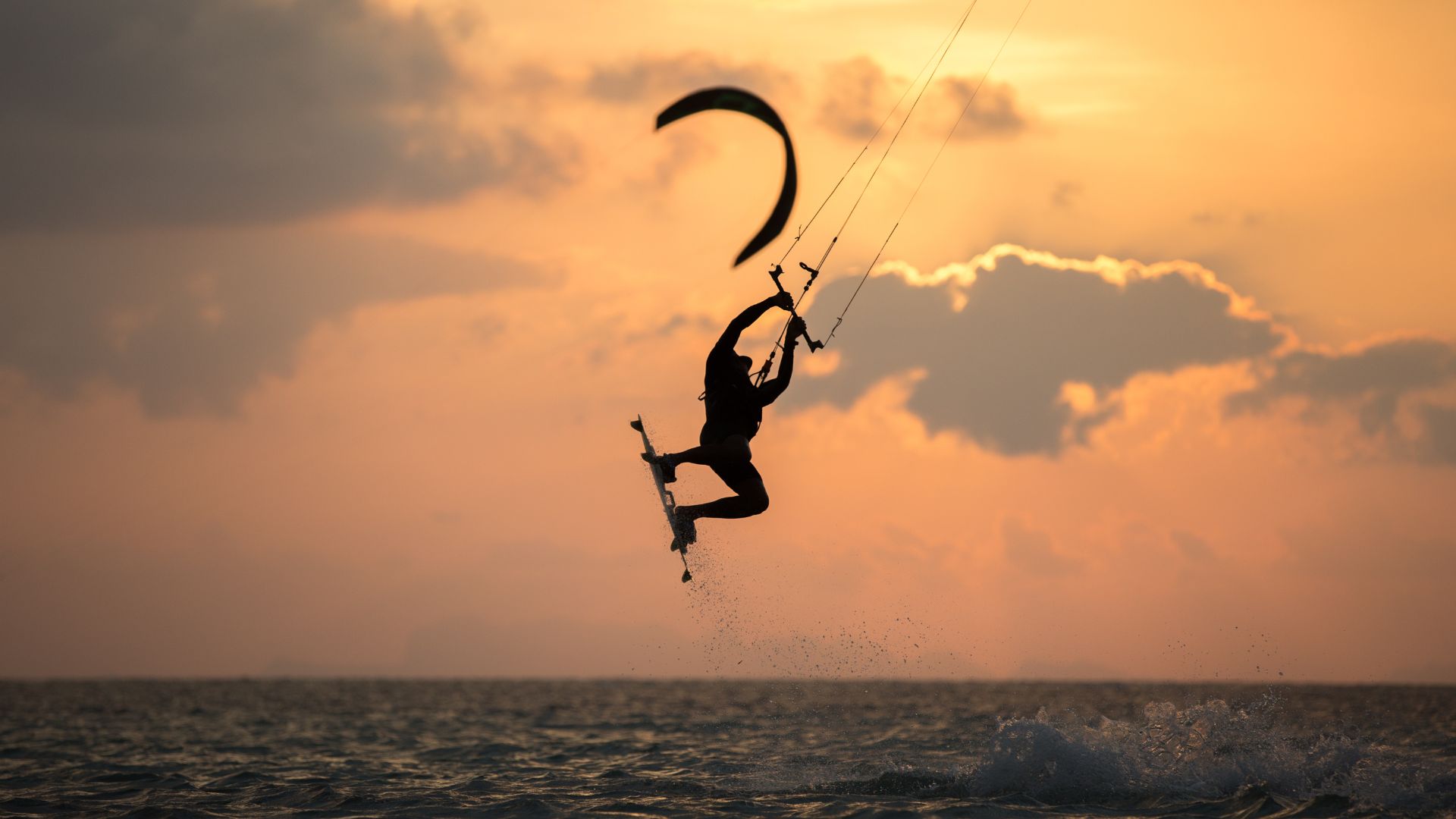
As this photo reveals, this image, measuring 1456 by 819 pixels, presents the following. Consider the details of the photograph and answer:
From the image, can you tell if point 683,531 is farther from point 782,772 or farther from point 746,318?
point 782,772

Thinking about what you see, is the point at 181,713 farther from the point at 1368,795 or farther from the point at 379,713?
the point at 1368,795

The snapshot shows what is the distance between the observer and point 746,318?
14812 mm

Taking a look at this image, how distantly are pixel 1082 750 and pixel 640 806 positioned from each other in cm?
629

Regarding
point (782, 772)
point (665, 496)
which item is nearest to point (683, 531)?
point (665, 496)

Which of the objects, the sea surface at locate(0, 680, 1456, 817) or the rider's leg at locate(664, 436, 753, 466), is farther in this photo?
the sea surface at locate(0, 680, 1456, 817)

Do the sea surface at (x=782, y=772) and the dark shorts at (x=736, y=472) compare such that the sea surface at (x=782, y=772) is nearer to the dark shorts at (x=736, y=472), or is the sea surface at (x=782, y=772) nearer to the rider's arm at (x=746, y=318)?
the dark shorts at (x=736, y=472)

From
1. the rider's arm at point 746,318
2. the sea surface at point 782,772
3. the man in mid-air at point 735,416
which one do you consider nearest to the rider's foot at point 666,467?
the man in mid-air at point 735,416

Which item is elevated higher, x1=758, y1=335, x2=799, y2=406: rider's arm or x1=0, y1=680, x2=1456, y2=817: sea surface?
x1=758, y1=335, x2=799, y2=406: rider's arm

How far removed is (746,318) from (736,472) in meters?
1.68

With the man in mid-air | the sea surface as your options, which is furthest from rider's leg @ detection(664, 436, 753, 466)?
the sea surface

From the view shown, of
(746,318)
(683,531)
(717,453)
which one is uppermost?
(746,318)

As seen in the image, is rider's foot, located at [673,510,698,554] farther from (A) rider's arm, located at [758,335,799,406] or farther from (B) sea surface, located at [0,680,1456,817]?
(B) sea surface, located at [0,680,1456,817]

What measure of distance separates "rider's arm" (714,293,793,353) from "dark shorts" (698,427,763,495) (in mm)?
972

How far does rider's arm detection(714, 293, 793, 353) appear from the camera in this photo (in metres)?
14.8
